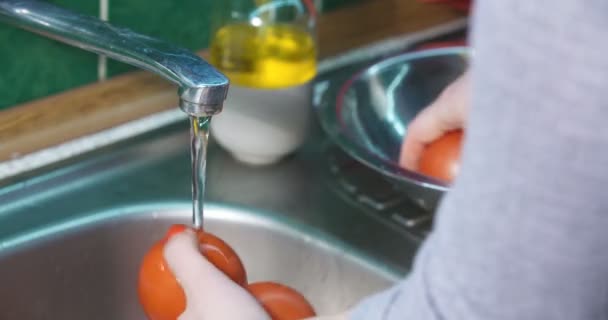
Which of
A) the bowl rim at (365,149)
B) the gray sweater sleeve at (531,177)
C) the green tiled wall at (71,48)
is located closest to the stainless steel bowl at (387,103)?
the bowl rim at (365,149)

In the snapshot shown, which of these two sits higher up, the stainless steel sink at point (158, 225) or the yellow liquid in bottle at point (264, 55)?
the yellow liquid in bottle at point (264, 55)

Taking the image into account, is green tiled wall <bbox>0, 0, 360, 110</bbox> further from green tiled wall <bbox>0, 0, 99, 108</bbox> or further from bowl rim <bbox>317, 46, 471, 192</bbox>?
bowl rim <bbox>317, 46, 471, 192</bbox>

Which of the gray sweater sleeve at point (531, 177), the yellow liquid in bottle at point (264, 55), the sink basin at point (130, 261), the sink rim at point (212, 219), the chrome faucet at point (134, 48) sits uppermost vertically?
the gray sweater sleeve at point (531, 177)

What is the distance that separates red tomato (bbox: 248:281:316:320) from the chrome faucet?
0.38 ft

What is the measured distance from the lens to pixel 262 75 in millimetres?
747

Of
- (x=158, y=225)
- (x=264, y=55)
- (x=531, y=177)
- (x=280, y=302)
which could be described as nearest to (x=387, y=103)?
(x=264, y=55)

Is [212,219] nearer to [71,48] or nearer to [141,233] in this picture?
[141,233]

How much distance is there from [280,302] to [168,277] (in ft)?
0.21

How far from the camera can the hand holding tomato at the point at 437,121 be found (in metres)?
0.67

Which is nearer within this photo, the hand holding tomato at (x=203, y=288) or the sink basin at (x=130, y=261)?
the hand holding tomato at (x=203, y=288)

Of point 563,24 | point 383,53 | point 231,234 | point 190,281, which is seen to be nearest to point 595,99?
point 563,24

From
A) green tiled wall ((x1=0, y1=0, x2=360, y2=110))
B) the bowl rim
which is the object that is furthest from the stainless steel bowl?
green tiled wall ((x1=0, y1=0, x2=360, y2=110))

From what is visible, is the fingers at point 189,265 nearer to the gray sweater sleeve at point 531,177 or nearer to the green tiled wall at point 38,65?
the gray sweater sleeve at point 531,177

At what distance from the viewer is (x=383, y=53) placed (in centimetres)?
100
